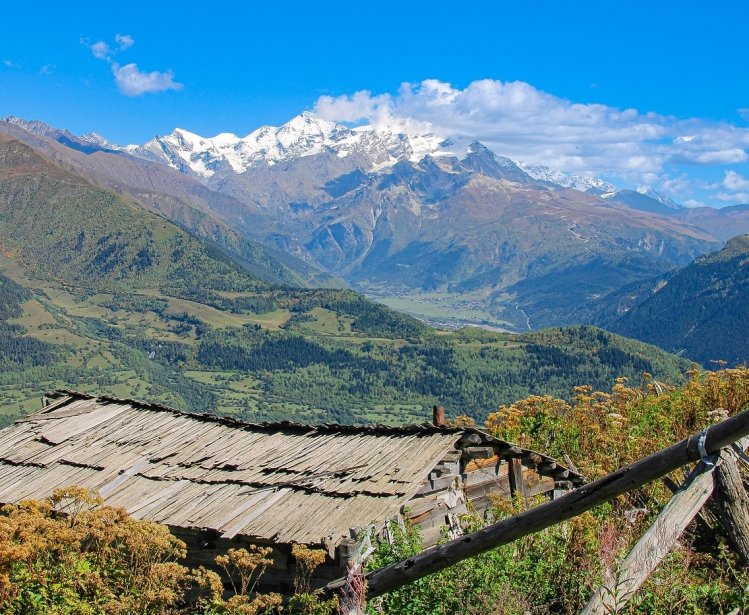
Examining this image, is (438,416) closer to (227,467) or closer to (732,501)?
(227,467)

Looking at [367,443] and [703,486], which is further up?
[703,486]

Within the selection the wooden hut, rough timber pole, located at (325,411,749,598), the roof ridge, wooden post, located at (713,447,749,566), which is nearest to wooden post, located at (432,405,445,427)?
the roof ridge

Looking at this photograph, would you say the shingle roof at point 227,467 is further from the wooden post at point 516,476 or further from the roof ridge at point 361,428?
the wooden post at point 516,476

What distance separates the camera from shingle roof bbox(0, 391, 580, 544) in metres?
13.7

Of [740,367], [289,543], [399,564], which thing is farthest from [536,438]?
[399,564]

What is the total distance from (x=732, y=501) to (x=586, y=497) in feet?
4.38

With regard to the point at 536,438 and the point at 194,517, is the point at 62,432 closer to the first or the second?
the point at 194,517

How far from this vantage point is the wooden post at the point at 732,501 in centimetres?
625

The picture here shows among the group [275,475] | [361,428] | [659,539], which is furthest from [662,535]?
[361,428]

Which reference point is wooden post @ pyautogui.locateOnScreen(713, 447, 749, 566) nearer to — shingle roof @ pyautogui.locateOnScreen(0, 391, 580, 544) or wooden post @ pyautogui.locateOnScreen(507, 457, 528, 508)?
shingle roof @ pyautogui.locateOnScreen(0, 391, 580, 544)

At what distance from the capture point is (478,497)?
17062mm

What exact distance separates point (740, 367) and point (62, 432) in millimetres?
16534

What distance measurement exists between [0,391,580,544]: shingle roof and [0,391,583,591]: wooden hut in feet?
0.09

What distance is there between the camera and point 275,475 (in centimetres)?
1555
